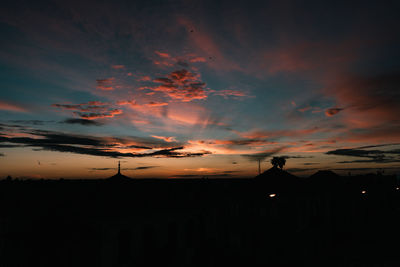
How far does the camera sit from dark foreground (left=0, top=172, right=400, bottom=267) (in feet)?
29.9

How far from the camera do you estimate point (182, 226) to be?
472 inches

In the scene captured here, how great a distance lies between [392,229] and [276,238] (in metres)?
15.0

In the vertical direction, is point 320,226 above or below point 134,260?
below

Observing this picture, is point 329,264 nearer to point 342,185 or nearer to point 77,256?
point 342,185

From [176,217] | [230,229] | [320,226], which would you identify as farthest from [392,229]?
[176,217]

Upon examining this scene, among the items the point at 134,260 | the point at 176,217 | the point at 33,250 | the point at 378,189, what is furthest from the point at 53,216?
the point at 378,189

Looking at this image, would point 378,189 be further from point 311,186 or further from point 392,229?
point 311,186

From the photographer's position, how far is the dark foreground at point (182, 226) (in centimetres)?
Result: 911

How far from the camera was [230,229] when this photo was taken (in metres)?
14.2

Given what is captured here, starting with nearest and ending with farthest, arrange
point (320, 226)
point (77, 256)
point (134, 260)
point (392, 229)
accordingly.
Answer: point (77, 256) → point (134, 260) → point (320, 226) → point (392, 229)

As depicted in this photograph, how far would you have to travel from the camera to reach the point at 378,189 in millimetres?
32250

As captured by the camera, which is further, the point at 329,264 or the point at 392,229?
the point at 392,229

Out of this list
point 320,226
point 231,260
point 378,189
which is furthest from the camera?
point 378,189

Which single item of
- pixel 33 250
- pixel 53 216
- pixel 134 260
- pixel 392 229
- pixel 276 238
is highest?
pixel 53 216
